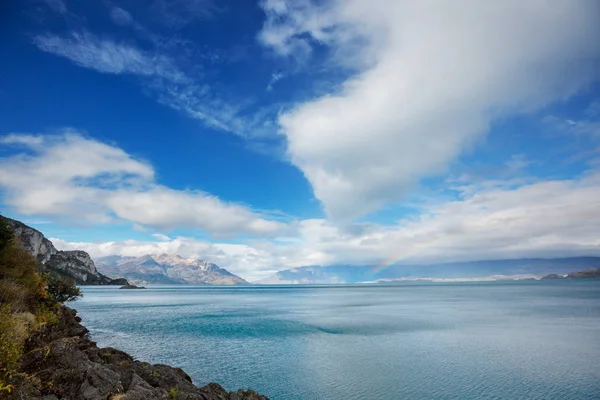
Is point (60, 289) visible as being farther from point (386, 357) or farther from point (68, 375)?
point (386, 357)

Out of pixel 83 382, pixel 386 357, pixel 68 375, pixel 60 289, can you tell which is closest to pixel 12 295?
pixel 68 375

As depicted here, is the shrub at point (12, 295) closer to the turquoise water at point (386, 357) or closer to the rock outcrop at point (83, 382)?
the rock outcrop at point (83, 382)

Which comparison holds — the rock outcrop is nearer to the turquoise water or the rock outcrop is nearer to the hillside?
the hillside

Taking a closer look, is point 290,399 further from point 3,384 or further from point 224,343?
point 224,343

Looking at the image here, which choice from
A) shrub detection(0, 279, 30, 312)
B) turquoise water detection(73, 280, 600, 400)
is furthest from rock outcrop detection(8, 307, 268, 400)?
shrub detection(0, 279, 30, 312)

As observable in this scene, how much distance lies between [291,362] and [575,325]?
200 feet

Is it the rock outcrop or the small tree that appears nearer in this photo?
the rock outcrop

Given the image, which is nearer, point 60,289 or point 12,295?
point 12,295

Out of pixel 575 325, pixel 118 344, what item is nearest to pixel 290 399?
pixel 118 344

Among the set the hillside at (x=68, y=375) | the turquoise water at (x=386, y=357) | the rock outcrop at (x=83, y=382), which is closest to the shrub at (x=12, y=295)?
the hillside at (x=68, y=375)

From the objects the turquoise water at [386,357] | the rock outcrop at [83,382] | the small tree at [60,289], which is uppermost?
the small tree at [60,289]

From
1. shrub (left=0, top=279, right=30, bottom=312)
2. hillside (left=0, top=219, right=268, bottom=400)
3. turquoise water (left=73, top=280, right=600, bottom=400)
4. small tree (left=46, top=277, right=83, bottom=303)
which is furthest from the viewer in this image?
small tree (left=46, top=277, right=83, bottom=303)

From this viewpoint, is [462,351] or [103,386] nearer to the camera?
[103,386]

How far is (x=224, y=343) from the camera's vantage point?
174 ft
